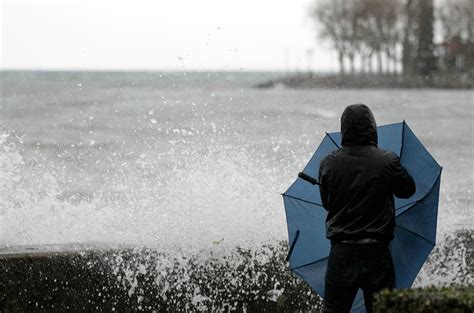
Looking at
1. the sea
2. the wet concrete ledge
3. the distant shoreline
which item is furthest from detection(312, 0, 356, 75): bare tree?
the wet concrete ledge

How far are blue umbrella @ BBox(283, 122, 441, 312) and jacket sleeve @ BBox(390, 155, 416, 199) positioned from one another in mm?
333

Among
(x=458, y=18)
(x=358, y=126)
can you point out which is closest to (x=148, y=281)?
(x=358, y=126)

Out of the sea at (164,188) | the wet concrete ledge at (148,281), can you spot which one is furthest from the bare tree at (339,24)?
the wet concrete ledge at (148,281)

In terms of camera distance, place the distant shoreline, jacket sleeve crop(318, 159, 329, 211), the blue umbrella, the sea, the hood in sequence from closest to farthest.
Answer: the hood
jacket sleeve crop(318, 159, 329, 211)
the blue umbrella
the sea
the distant shoreline

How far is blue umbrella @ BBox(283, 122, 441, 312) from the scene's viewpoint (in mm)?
5816

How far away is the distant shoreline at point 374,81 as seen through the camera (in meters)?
99.1

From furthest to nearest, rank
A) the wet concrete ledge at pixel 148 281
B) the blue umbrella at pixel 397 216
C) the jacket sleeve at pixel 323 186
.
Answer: the wet concrete ledge at pixel 148 281
the blue umbrella at pixel 397 216
the jacket sleeve at pixel 323 186

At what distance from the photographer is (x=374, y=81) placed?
113 meters

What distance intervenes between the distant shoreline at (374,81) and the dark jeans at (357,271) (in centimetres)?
9307

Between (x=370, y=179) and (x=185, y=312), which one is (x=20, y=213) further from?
(x=370, y=179)

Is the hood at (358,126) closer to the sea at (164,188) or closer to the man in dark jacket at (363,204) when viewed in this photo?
the man in dark jacket at (363,204)

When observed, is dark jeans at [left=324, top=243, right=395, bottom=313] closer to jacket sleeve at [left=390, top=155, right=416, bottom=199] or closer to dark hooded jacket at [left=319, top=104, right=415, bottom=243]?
dark hooded jacket at [left=319, top=104, right=415, bottom=243]

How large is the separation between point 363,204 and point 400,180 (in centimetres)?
25

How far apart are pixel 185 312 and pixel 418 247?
2467 mm
